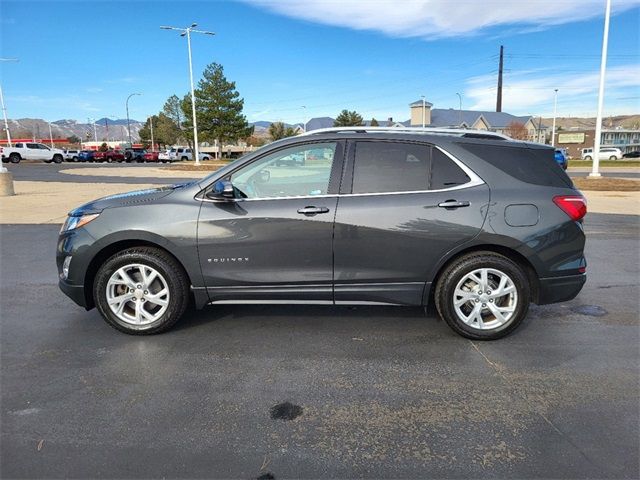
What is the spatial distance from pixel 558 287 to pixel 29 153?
168 feet

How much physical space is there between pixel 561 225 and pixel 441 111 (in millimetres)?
86792

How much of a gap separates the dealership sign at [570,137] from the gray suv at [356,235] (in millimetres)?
109755

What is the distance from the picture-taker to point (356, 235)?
391 cm

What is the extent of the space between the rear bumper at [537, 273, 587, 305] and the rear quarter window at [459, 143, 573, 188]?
82 cm

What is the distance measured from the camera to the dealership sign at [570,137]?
321ft

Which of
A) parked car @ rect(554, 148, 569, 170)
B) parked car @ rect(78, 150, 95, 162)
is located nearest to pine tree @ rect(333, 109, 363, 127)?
parked car @ rect(78, 150, 95, 162)

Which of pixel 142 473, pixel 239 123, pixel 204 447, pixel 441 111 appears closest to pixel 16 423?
pixel 142 473

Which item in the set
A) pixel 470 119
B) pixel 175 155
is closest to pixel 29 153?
pixel 175 155

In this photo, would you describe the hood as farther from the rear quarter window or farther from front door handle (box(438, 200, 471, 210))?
the rear quarter window

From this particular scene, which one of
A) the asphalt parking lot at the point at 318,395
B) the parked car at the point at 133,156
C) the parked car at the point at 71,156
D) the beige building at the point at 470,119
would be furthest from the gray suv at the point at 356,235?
the beige building at the point at 470,119

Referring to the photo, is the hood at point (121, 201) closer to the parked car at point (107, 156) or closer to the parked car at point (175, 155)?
the parked car at point (175, 155)

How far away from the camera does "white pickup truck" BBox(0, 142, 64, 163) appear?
43.4 meters

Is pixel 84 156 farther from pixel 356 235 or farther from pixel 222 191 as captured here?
pixel 356 235

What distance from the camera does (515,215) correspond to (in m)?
3.91
